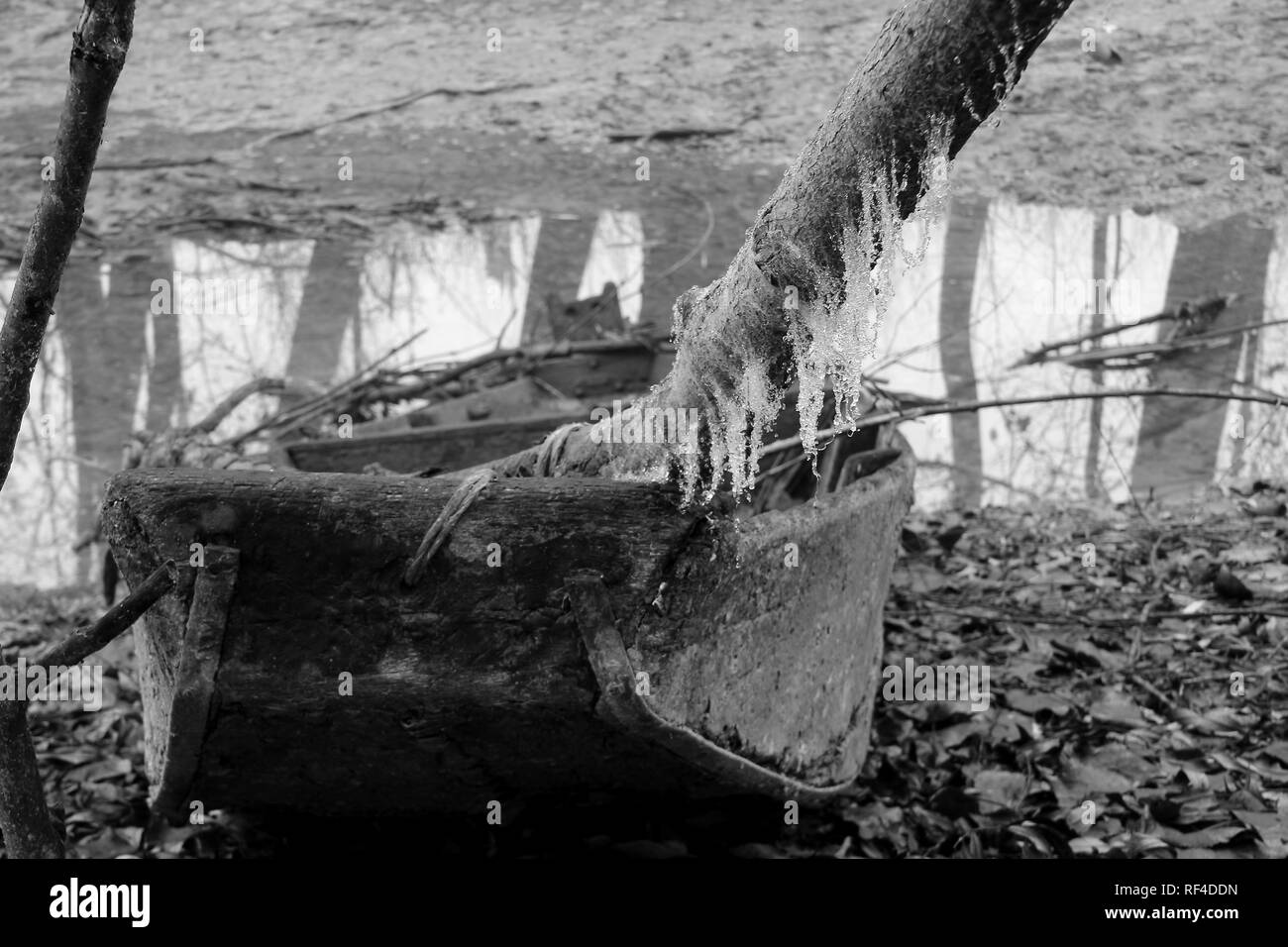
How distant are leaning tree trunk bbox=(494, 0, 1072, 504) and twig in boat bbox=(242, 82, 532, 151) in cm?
875

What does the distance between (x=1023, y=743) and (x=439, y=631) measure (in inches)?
71.8

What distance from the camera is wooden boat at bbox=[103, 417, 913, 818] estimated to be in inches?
90.6

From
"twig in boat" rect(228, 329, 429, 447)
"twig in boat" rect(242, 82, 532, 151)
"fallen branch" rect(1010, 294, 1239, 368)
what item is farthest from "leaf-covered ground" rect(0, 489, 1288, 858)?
"twig in boat" rect(242, 82, 532, 151)

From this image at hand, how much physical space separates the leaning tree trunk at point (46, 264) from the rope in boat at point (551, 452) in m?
1.12

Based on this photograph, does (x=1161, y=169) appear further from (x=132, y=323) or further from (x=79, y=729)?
(x=79, y=729)

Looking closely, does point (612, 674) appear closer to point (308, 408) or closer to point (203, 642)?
point (203, 642)

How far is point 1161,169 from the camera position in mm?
9195

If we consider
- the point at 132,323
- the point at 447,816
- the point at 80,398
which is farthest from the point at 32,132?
the point at 447,816

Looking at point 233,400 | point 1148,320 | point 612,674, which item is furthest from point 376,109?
point 612,674

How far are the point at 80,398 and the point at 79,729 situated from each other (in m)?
3.66

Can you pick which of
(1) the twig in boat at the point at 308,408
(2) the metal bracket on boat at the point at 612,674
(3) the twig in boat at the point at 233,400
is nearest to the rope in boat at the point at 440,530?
(2) the metal bracket on boat at the point at 612,674

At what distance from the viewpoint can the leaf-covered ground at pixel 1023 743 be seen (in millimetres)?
2977

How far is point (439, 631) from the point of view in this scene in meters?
2.36

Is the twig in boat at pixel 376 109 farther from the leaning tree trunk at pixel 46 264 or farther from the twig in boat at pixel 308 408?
the leaning tree trunk at pixel 46 264
